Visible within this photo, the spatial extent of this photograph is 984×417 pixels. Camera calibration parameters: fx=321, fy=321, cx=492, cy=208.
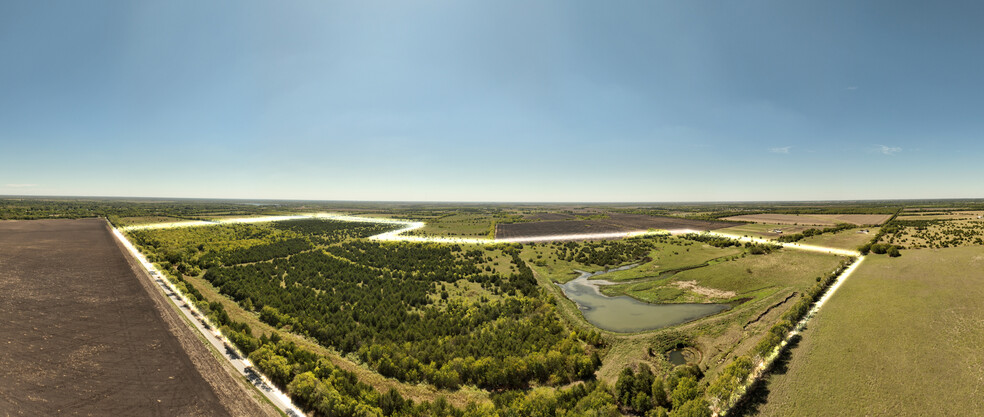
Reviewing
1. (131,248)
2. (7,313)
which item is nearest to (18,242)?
(131,248)

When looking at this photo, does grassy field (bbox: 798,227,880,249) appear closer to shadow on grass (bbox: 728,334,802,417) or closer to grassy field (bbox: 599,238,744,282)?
grassy field (bbox: 599,238,744,282)

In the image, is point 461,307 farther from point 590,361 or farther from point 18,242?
point 18,242

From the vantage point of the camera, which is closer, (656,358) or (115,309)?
(656,358)

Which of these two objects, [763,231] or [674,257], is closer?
[674,257]

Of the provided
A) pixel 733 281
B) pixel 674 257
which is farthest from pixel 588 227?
pixel 733 281

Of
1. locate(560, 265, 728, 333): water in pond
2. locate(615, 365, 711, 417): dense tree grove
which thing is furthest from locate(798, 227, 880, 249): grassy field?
locate(615, 365, 711, 417): dense tree grove

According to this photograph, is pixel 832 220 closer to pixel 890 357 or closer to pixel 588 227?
pixel 588 227

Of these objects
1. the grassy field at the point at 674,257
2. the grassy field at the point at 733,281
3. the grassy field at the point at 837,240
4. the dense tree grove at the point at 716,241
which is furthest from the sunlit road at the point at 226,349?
the grassy field at the point at 837,240
